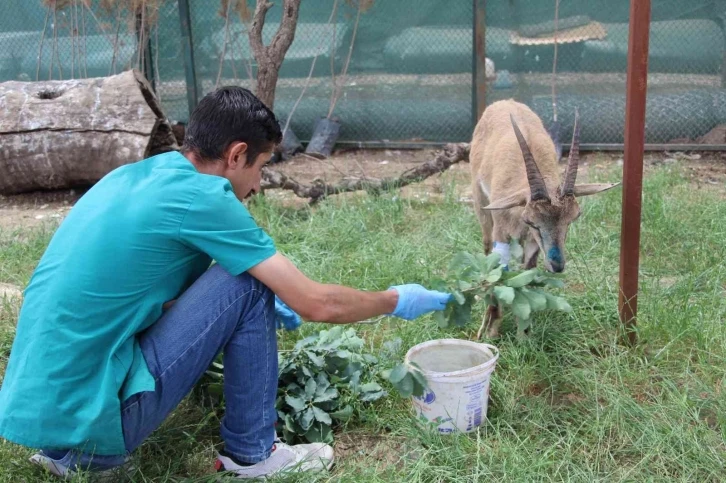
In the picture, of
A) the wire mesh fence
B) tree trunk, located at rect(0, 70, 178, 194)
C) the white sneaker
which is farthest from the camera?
the wire mesh fence

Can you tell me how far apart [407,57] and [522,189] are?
5.11 meters

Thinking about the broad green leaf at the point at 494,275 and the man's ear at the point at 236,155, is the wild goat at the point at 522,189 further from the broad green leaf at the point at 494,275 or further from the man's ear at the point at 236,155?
the man's ear at the point at 236,155

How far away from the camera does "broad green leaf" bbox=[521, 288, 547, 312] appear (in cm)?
335

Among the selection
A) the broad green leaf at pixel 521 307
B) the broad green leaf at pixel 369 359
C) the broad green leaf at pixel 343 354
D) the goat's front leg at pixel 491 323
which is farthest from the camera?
the goat's front leg at pixel 491 323

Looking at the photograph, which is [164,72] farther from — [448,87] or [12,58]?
[448,87]

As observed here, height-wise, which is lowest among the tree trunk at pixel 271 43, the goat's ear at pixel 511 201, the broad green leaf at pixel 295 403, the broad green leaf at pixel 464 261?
the broad green leaf at pixel 295 403

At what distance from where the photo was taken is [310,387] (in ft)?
12.0

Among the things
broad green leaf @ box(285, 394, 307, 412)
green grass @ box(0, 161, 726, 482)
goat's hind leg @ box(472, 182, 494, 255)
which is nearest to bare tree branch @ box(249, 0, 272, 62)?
green grass @ box(0, 161, 726, 482)

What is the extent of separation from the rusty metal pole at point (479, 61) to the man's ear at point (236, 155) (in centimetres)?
635

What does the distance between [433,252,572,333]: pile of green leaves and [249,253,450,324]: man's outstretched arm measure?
0.47 ft

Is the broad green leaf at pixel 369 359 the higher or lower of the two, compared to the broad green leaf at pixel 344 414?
A: higher

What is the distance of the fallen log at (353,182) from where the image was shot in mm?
7008

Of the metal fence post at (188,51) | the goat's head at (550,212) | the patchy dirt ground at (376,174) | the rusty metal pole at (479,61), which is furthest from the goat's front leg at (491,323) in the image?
the metal fence post at (188,51)

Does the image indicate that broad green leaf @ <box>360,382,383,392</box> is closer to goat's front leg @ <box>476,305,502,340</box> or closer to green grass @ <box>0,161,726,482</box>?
green grass @ <box>0,161,726,482</box>
